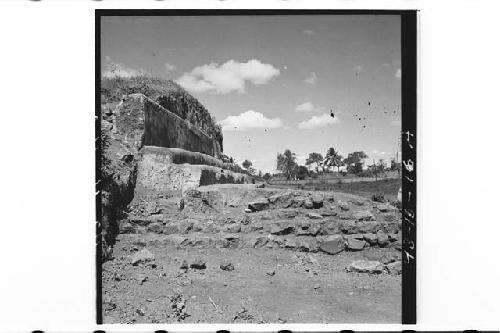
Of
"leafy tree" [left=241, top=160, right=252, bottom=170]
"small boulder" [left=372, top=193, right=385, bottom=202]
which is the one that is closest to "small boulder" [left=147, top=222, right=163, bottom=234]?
"leafy tree" [left=241, top=160, right=252, bottom=170]

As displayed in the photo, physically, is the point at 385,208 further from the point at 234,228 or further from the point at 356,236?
the point at 234,228

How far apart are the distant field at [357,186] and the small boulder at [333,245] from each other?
587 mm

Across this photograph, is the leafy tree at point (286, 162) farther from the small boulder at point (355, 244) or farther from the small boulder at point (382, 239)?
the small boulder at point (382, 239)

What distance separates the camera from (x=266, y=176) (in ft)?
13.6

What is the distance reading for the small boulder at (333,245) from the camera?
395 centimetres

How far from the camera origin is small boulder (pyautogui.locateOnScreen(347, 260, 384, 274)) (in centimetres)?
374

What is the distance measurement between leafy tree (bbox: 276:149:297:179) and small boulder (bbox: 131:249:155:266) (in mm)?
1774

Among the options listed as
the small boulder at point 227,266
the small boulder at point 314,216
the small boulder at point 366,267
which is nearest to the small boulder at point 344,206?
the small boulder at point 314,216

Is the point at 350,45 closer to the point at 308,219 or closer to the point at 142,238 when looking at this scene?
the point at 308,219

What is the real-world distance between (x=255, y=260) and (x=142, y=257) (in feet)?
4.13

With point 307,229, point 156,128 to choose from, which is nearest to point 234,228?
point 307,229

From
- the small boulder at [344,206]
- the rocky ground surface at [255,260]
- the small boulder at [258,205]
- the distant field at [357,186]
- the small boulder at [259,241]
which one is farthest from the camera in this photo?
the small boulder at [258,205]
